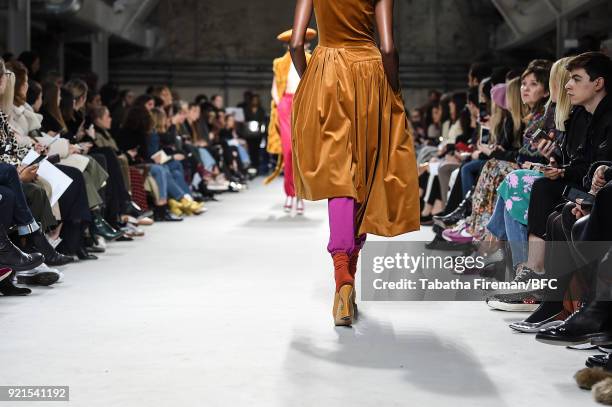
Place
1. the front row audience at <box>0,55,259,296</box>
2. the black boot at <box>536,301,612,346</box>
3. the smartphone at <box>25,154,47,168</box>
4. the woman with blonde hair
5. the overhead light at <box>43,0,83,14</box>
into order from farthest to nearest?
the overhead light at <box>43,0,83,14</box>, the smartphone at <box>25,154,47,168</box>, the front row audience at <box>0,55,259,296</box>, the woman with blonde hair, the black boot at <box>536,301,612,346</box>

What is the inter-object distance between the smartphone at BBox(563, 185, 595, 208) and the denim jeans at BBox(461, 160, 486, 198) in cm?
183

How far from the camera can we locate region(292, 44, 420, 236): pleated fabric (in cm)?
329

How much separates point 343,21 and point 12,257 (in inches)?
59.1

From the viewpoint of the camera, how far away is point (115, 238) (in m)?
5.76

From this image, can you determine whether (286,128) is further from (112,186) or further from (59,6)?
(59,6)

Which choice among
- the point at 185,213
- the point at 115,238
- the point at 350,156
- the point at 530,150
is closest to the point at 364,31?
the point at 350,156

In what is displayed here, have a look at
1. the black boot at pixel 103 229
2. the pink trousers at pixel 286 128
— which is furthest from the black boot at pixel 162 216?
the black boot at pixel 103 229

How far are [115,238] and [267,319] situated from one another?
2.59 meters

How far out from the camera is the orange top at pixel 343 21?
130 inches

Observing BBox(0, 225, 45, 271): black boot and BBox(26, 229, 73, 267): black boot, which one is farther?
BBox(26, 229, 73, 267): black boot

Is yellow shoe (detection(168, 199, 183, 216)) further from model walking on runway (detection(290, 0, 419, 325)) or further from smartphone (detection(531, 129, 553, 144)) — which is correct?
model walking on runway (detection(290, 0, 419, 325))

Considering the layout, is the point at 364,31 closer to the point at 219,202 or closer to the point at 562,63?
the point at 562,63

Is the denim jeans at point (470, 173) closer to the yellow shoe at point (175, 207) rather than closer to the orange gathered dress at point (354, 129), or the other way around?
the orange gathered dress at point (354, 129)

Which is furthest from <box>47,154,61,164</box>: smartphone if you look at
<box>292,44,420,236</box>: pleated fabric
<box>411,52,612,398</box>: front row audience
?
<box>411,52,612,398</box>: front row audience
